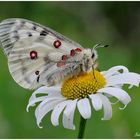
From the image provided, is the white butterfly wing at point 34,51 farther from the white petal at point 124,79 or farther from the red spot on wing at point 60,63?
the white petal at point 124,79

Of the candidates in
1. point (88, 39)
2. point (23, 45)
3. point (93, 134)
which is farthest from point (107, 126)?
point (88, 39)

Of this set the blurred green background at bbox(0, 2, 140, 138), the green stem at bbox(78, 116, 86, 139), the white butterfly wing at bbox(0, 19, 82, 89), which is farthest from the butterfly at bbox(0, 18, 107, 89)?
the blurred green background at bbox(0, 2, 140, 138)

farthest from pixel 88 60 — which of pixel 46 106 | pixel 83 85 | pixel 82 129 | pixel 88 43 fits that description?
pixel 88 43

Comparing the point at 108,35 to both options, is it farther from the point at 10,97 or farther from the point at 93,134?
the point at 93,134

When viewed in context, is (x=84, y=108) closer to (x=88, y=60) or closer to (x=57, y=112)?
(x=57, y=112)

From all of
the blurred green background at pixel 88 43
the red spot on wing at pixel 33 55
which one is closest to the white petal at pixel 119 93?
the red spot on wing at pixel 33 55

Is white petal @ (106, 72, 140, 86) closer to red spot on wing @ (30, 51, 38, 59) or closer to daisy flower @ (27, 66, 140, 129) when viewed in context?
daisy flower @ (27, 66, 140, 129)

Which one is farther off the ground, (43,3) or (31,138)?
(43,3)
